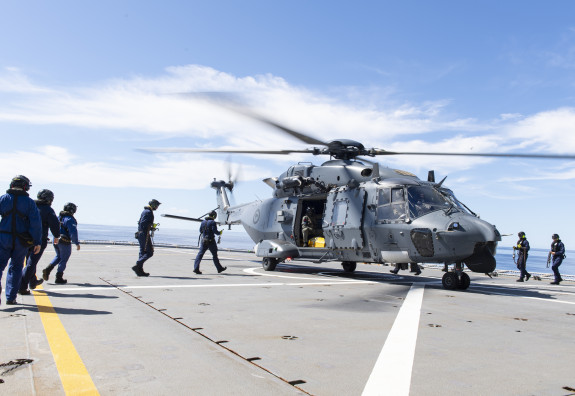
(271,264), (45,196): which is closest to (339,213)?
(271,264)

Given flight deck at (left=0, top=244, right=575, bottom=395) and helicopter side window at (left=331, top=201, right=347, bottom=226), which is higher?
helicopter side window at (left=331, top=201, right=347, bottom=226)

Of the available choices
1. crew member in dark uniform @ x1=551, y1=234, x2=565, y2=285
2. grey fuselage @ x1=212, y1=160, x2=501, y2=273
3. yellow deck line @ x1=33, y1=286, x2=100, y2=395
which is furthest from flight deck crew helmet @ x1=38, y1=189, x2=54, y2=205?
crew member in dark uniform @ x1=551, y1=234, x2=565, y2=285

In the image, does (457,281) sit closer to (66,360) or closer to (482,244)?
(482,244)

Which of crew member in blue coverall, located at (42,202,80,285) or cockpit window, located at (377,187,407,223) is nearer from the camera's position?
crew member in blue coverall, located at (42,202,80,285)

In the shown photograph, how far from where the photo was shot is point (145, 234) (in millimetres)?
10758

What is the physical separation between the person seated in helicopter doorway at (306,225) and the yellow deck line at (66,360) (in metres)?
9.19

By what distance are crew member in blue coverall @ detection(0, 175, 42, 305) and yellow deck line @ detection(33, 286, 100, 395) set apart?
126cm

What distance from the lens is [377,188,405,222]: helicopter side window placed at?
10453 mm

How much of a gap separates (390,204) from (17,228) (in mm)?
8041

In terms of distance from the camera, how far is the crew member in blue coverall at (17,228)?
6.05 meters

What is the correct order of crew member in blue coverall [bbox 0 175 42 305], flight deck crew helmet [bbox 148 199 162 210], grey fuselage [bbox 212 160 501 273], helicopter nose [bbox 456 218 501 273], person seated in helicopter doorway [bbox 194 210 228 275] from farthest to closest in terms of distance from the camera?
1. person seated in helicopter doorway [bbox 194 210 228 275]
2. flight deck crew helmet [bbox 148 199 162 210]
3. grey fuselage [bbox 212 160 501 273]
4. helicopter nose [bbox 456 218 501 273]
5. crew member in blue coverall [bbox 0 175 42 305]

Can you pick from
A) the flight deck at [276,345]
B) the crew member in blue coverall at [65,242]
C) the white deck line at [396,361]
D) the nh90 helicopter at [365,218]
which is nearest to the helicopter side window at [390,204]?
the nh90 helicopter at [365,218]

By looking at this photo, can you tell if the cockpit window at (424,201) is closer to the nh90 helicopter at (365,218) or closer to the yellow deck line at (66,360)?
the nh90 helicopter at (365,218)

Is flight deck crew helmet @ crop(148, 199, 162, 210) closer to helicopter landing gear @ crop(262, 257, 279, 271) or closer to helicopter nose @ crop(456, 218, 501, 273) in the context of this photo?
helicopter landing gear @ crop(262, 257, 279, 271)
